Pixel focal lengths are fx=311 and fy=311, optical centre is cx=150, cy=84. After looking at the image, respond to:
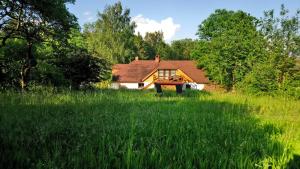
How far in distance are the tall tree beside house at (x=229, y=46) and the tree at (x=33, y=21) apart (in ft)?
49.8

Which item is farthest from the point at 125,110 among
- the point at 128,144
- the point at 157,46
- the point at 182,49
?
the point at 157,46

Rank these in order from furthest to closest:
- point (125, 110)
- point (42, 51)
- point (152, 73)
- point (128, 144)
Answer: point (152, 73)
point (42, 51)
point (125, 110)
point (128, 144)

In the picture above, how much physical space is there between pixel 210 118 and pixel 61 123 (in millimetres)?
3674

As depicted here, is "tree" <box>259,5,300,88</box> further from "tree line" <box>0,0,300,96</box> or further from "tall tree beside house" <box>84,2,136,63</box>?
"tall tree beside house" <box>84,2,136,63</box>

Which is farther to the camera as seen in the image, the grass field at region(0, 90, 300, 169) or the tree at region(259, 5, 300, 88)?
the tree at region(259, 5, 300, 88)

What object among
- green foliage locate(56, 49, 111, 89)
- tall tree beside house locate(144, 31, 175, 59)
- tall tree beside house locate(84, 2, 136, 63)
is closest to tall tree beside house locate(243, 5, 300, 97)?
green foliage locate(56, 49, 111, 89)

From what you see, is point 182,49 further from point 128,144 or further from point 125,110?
point 128,144

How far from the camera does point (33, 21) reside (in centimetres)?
1434

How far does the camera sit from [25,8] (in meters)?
13.8

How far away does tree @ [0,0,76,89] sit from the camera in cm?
1342

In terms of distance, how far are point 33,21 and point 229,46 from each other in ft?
88.4

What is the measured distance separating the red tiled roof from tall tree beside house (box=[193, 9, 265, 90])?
10.3 feet

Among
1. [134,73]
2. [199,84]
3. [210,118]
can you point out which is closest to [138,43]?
[134,73]

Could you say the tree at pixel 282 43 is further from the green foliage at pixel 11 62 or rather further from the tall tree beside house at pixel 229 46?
the green foliage at pixel 11 62
